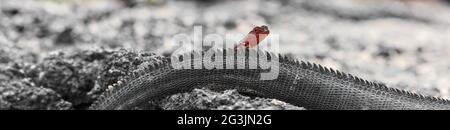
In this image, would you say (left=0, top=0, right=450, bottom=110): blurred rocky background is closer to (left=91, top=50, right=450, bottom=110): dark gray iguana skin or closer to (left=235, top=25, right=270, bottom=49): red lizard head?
(left=91, top=50, right=450, bottom=110): dark gray iguana skin

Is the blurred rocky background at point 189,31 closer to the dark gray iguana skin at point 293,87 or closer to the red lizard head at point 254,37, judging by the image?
the dark gray iguana skin at point 293,87

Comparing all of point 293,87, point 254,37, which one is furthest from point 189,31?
point 293,87

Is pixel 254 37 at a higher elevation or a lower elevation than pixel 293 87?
higher

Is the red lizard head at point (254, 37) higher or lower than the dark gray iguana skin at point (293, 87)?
higher

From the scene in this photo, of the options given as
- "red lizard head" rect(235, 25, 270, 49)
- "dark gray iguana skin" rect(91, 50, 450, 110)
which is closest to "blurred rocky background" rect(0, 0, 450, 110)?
"dark gray iguana skin" rect(91, 50, 450, 110)

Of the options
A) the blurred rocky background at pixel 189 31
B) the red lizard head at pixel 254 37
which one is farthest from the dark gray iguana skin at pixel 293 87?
the red lizard head at pixel 254 37

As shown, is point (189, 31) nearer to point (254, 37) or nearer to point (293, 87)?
point (254, 37)
